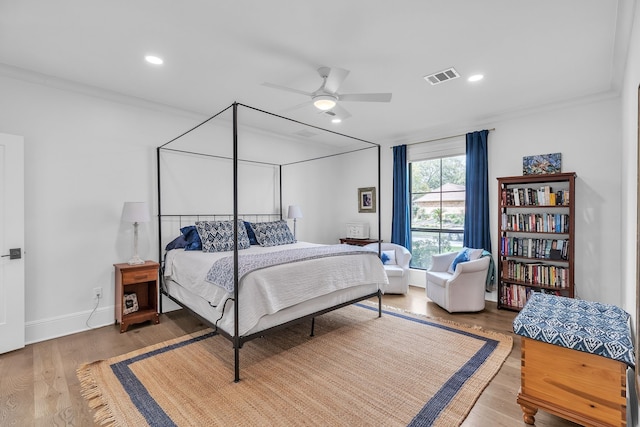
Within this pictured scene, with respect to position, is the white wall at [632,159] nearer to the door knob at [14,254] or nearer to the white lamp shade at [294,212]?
the white lamp shade at [294,212]

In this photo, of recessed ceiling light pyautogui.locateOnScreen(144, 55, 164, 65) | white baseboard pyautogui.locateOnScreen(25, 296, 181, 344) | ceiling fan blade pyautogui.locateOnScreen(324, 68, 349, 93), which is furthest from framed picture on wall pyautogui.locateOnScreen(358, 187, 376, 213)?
white baseboard pyautogui.locateOnScreen(25, 296, 181, 344)

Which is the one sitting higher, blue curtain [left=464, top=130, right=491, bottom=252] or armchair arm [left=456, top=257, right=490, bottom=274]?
blue curtain [left=464, top=130, right=491, bottom=252]

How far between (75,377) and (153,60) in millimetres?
2751

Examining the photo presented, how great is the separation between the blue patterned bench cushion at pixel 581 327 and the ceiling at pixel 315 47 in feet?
6.58

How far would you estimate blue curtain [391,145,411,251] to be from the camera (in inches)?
211

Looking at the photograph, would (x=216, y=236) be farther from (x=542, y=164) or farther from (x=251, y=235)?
(x=542, y=164)

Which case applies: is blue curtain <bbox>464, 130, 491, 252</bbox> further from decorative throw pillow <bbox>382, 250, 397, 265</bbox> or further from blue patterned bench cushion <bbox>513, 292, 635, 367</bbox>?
blue patterned bench cushion <bbox>513, 292, 635, 367</bbox>

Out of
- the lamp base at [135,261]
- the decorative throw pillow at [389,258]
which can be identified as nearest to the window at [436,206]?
the decorative throw pillow at [389,258]

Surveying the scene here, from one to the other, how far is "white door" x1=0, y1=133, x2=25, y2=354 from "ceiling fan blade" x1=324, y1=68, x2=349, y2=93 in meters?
2.91

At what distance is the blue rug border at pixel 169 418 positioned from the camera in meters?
1.93

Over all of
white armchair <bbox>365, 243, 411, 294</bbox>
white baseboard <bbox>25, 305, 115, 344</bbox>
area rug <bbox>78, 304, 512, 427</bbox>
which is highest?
white armchair <bbox>365, 243, 411, 294</bbox>

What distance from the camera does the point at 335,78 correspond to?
265 centimetres

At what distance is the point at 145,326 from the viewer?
3.46 meters

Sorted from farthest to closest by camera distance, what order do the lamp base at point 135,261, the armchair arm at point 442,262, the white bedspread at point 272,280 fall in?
the armchair arm at point 442,262, the lamp base at point 135,261, the white bedspread at point 272,280
